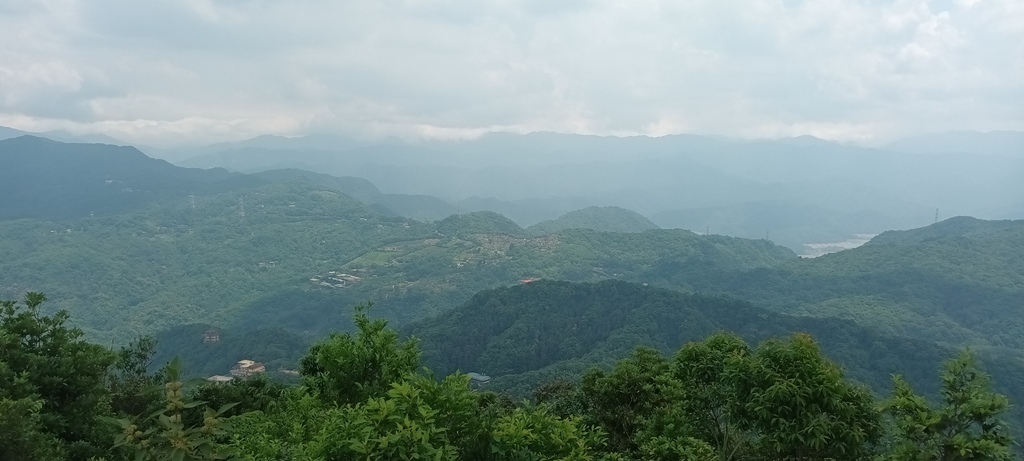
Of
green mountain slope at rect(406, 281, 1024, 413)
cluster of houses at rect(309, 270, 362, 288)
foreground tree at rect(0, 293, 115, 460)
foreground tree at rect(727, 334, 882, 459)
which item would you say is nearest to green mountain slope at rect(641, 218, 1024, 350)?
green mountain slope at rect(406, 281, 1024, 413)

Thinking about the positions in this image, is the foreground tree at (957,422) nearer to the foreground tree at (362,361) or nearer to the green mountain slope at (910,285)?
the foreground tree at (362,361)

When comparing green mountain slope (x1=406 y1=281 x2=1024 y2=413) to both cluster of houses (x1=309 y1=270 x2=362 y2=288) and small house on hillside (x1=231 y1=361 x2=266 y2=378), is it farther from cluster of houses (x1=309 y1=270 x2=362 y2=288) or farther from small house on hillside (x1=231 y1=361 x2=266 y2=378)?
cluster of houses (x1=309 y1=270 x2=362 y2=288)

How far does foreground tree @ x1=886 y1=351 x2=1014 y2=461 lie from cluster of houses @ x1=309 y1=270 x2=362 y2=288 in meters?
123

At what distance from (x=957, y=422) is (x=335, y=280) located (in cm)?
12859

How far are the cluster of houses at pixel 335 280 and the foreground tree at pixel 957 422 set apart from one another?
4827 inches

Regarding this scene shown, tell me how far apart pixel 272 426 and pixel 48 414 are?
5.58m

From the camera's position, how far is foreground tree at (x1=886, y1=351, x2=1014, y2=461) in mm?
6617

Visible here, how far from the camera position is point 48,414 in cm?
1231

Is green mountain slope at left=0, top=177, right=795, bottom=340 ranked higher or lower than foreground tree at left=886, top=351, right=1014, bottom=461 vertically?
lower

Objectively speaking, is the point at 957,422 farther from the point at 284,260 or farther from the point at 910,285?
the point at 284,260

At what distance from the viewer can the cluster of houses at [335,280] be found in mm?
124500

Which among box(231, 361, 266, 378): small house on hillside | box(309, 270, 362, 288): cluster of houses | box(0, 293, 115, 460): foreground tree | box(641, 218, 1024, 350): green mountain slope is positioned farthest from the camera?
box(309, 270, 362, 288): cluster of houses

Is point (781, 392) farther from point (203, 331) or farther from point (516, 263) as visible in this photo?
point (516, 263)

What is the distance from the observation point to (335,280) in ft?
418
